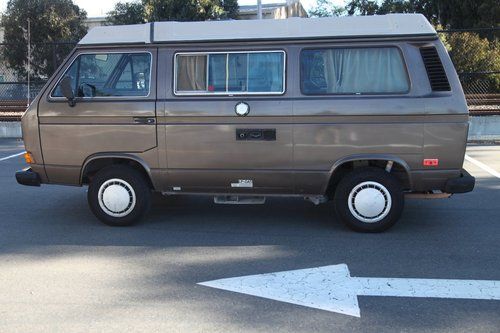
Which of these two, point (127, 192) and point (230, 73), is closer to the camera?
point (230, 73)

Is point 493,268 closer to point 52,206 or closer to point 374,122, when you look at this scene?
point 374,122

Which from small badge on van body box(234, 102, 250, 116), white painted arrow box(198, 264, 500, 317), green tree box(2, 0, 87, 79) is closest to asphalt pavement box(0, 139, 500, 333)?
white painted arrow box(198, 264, 500, 317)

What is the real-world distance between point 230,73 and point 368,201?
2.05m

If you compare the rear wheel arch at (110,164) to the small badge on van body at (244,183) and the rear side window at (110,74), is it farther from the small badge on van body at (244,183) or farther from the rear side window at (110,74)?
the small badge on van body at (244,183)

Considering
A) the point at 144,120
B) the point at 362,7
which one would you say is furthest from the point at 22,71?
the point at 362,7

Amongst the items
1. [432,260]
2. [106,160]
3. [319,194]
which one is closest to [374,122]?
[319,194]

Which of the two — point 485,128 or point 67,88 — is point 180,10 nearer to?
point 485,128

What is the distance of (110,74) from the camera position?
19.5ft

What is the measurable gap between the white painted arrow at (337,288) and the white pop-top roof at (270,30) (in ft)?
8.43

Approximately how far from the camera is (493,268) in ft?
15.7

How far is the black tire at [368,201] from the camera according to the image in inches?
223

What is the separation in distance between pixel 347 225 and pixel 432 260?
3.64 ft

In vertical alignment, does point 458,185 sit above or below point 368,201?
above

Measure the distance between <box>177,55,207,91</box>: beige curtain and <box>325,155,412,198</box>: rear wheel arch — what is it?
1717 millimetres
